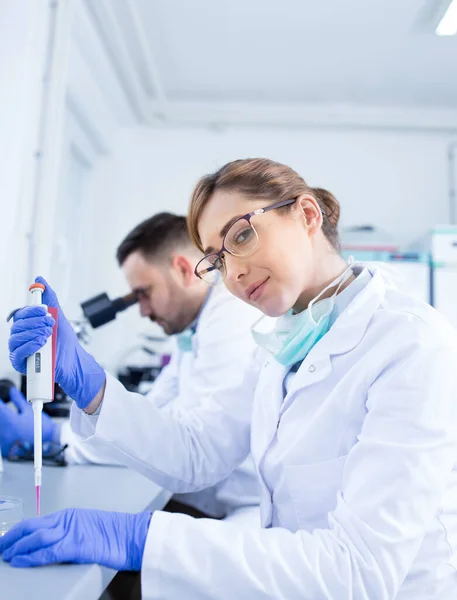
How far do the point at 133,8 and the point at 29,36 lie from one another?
111cm

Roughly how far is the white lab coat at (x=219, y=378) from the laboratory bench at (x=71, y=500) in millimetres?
108

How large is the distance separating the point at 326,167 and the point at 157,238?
241 centimetres

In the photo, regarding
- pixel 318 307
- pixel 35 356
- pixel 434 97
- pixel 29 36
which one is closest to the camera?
pixel 35 356

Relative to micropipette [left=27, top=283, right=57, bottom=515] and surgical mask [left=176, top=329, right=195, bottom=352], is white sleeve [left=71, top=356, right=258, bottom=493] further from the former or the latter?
surgical mask [left=176, top=329, right=195, bottom=352]

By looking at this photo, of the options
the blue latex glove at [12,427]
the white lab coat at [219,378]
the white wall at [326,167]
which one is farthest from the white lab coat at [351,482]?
the white wall at [326,167]

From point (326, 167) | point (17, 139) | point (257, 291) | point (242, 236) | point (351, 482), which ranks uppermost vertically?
point (326, 167)

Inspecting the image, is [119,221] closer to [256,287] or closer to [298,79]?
[298,79]

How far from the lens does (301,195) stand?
3.87 ft

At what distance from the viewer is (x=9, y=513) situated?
37.2 inches

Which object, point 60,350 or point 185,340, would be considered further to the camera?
point 185,340

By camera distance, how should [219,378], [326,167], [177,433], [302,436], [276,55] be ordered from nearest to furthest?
1. [302,436]
2. [177,433]
3. [219,378]
4. [276,55]
5. [326,167]

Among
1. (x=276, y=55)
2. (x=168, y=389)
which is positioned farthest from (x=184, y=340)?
(x=276, y=55)

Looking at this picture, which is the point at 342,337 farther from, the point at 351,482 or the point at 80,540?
the point at 80,540

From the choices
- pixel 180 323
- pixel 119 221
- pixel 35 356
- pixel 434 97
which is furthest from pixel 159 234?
pixel 434 97
